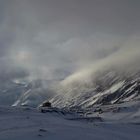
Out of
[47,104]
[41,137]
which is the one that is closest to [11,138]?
[41,137]

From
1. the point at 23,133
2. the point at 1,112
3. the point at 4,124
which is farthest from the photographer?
the point at 1,112

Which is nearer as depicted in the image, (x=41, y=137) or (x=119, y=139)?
(x=41, y=137)

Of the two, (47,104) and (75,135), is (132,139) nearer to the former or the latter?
(75,135)

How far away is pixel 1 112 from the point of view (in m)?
59.8

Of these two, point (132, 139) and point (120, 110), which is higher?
point (120, 110)

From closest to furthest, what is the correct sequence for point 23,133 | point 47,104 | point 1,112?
point 23,133, point 1,112, point 47,104

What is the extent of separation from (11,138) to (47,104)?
7612 centimetres

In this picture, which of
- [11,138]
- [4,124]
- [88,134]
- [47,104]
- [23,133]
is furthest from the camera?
[47,104]

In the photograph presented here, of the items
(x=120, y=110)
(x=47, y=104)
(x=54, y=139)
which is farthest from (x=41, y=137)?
(x=120, y=110)

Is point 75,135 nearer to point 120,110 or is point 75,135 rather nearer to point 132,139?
point 132,139

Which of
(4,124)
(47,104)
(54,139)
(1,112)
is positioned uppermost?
(47,104)

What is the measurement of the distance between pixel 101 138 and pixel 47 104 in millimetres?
72826

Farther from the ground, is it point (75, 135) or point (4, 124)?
point (4, 124)

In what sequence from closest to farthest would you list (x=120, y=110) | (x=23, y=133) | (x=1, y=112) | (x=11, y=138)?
(x=11, y=138)
(x=23, y=133)
(x=1, y=112)
(x=120, y=110)
